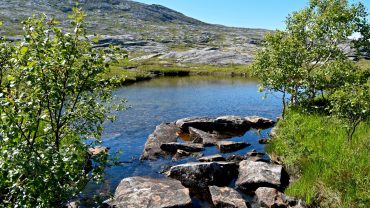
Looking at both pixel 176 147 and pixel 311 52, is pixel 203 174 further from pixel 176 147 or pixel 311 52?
pixel 311 52

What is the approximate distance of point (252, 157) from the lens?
29250 millimetres

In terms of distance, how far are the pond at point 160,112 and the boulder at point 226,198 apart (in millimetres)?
6226

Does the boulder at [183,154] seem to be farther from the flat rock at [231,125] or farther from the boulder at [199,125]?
the flat rock at [231,125]

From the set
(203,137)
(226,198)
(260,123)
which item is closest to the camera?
(226,198)

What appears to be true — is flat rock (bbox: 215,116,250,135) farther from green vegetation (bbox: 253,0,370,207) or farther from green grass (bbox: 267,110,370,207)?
green grass (bbox: 267,110,370,207)

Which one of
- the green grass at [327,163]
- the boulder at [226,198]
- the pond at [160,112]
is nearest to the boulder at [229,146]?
the pond at [160,112]

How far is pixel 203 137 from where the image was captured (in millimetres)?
36375

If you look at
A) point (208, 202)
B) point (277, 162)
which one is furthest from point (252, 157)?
point (208, 202)

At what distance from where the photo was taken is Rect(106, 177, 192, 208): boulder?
66.5ft

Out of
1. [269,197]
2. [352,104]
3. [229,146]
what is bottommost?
[229,146]

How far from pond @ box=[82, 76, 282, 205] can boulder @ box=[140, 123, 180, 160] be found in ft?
2.94

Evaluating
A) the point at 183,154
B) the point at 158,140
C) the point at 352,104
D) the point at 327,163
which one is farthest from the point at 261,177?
the point at 158,140

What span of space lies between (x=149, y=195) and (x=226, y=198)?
15.0 ft

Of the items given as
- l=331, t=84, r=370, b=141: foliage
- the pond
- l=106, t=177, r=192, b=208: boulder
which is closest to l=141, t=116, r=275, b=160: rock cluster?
the pond
